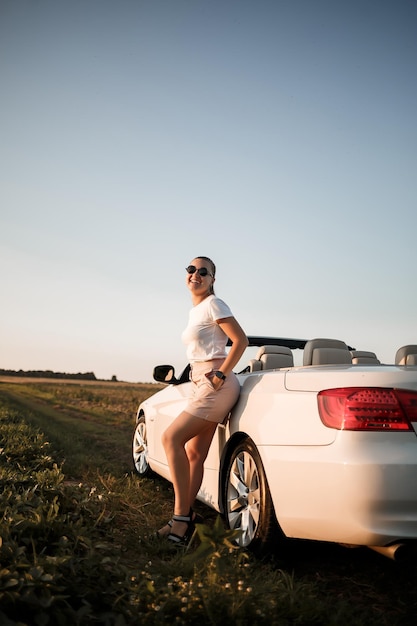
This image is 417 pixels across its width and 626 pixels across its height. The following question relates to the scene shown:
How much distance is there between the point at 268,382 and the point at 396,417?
0.98 m

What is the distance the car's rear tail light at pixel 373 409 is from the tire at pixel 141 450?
384 centimetres

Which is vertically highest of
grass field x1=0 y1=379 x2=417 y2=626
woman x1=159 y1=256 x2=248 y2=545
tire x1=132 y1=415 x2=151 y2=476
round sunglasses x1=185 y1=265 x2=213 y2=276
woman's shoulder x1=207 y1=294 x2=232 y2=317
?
round sunglasses x1=185 y1=265 x2=213 y2=276

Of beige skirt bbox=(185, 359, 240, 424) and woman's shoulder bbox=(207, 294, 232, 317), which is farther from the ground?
woman's shoulder bbox=(207, 294, 232, 317)

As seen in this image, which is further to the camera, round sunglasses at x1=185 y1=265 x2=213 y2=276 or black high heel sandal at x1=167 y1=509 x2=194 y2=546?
round sunglasses at x1=185 y1=265 x2=213 y2=276

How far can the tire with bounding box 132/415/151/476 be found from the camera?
6.94 m

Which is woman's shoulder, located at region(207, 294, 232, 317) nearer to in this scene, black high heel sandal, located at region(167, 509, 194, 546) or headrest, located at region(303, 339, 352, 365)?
headrest, located at region(303, 339, 352, 365)

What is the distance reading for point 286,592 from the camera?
315 centimetres

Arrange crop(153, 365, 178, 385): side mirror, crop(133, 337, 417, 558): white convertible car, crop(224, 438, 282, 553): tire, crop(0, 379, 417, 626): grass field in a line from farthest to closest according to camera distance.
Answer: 1. crop(153, 365, 178, 385): side mirror
2. crop(224, 438, 282, 553): tire
3. crop(133, 337, 417, 558): white convertible car
4. crop(0, 379, 417, 626): grass field

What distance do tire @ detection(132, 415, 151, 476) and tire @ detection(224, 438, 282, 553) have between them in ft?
8.46

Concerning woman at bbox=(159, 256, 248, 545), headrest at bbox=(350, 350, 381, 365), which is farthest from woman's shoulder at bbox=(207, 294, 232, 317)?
headrest at bbox=(350, 350, 381, 365)

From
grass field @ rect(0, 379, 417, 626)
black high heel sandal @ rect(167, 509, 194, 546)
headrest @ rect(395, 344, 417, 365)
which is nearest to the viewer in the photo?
grass field @ rect(0, 379, 417, 626)

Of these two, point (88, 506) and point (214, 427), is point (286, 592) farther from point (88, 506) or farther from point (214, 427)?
point (88, 506)

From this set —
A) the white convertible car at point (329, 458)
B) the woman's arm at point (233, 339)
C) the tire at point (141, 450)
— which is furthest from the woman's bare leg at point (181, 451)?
the tire at point (141, 450)

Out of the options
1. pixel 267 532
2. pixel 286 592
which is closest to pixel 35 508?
pixel 267 532
